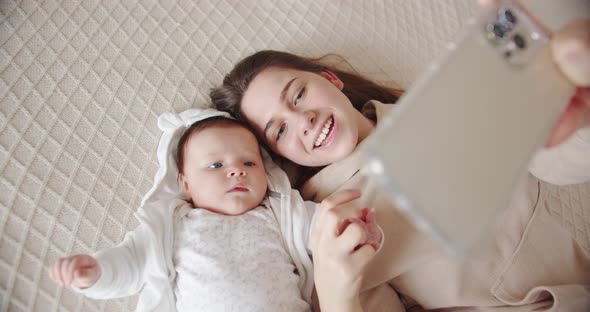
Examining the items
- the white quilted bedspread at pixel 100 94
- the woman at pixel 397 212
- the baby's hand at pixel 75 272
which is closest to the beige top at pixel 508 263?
the woman at pixel 397 212

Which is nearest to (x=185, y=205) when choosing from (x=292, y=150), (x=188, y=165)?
(x=188, y=165)

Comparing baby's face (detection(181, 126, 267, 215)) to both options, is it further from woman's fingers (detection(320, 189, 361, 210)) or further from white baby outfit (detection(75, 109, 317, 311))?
woman's fingers (detection(320, 189, 361, 210))

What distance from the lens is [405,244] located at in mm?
651

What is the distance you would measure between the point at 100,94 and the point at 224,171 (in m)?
0.31

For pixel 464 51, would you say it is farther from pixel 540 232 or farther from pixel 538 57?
pixel 540 232

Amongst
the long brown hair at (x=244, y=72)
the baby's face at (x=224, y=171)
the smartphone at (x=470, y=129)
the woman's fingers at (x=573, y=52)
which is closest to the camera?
the smartphone at (x=470, y=129)

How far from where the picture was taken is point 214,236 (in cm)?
71

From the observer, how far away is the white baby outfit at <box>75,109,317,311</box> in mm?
654

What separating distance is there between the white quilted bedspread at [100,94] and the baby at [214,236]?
0.22 feet

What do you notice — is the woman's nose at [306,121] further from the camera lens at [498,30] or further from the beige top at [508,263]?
the camera lens at [498,30]

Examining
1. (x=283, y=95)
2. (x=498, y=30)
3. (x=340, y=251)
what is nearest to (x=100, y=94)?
(x=283, y=95)

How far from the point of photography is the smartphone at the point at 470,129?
0.83 ft

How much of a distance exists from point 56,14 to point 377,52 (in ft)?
2.53

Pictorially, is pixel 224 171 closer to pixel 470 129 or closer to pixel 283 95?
pixel 283 95
